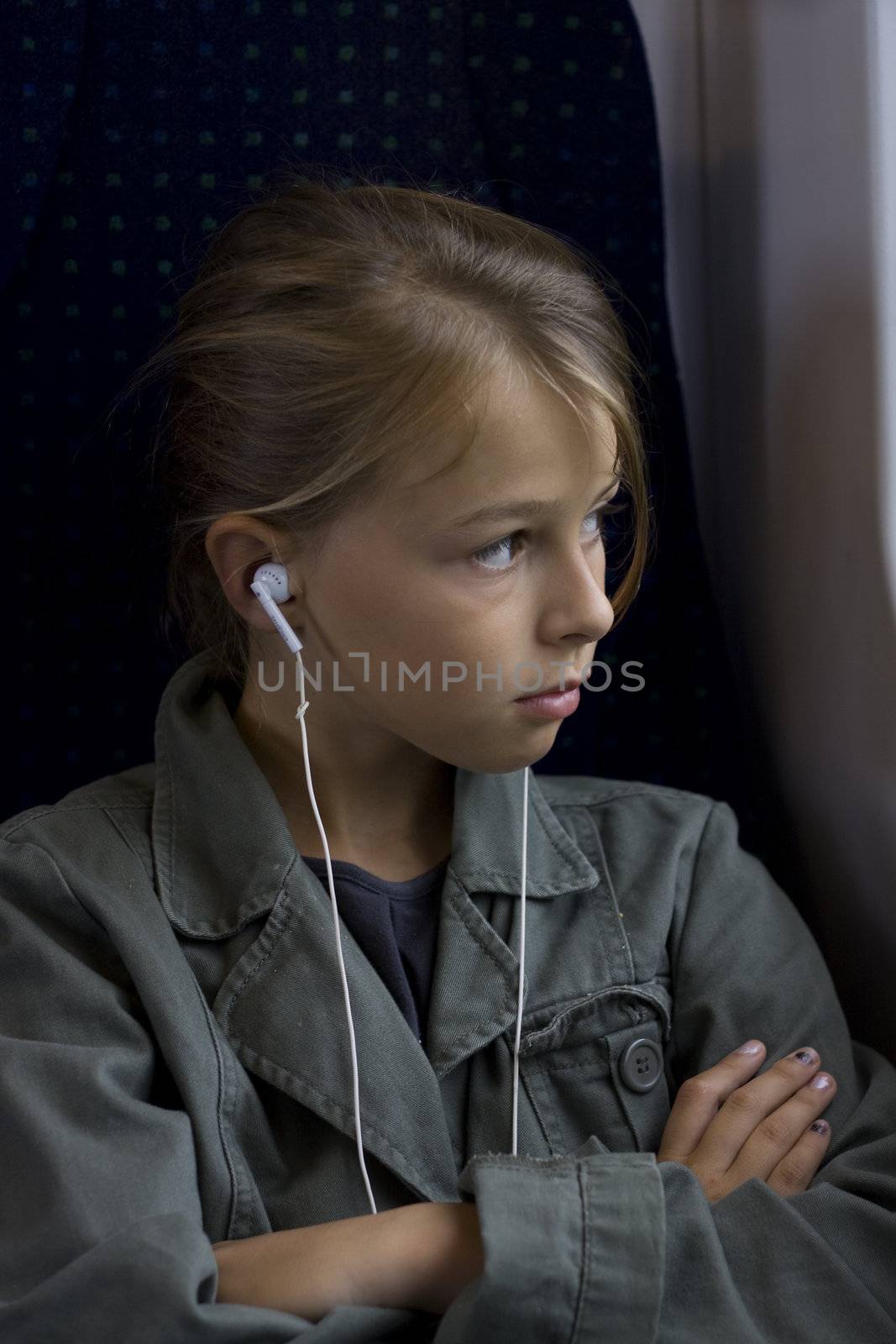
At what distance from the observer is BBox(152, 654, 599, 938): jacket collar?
1.09 m

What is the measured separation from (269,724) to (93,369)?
39 centimetres

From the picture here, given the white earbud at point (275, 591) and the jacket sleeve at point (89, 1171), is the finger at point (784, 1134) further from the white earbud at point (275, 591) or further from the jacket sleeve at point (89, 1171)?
the white earbud at point (275, 591)

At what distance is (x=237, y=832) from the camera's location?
1.11 m

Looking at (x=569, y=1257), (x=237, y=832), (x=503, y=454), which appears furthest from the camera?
(x=237, y=832)

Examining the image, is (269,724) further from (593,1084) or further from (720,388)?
(720,388)

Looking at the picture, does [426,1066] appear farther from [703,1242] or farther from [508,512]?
[508,512]

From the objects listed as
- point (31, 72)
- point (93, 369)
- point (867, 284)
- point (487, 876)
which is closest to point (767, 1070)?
point (487, 876)

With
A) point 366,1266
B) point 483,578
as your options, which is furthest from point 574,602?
point 366,1266

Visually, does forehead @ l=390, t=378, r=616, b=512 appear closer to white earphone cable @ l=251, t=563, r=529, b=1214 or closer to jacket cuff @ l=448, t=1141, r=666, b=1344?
white earphone cable @ l=251, t=563, r=529, b=1214

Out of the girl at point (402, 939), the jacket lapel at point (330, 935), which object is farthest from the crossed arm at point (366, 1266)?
the jacket lapel at point (330, 935)

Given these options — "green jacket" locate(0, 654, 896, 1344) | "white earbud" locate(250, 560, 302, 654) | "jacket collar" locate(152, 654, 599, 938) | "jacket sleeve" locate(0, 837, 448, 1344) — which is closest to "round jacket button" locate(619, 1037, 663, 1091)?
"green jacket" locate(0, 654, 896, 1344)

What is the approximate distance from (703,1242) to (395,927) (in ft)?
1.16

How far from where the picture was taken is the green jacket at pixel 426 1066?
2.85 ft

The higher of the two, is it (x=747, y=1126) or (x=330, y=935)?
(x=330, y=935)
